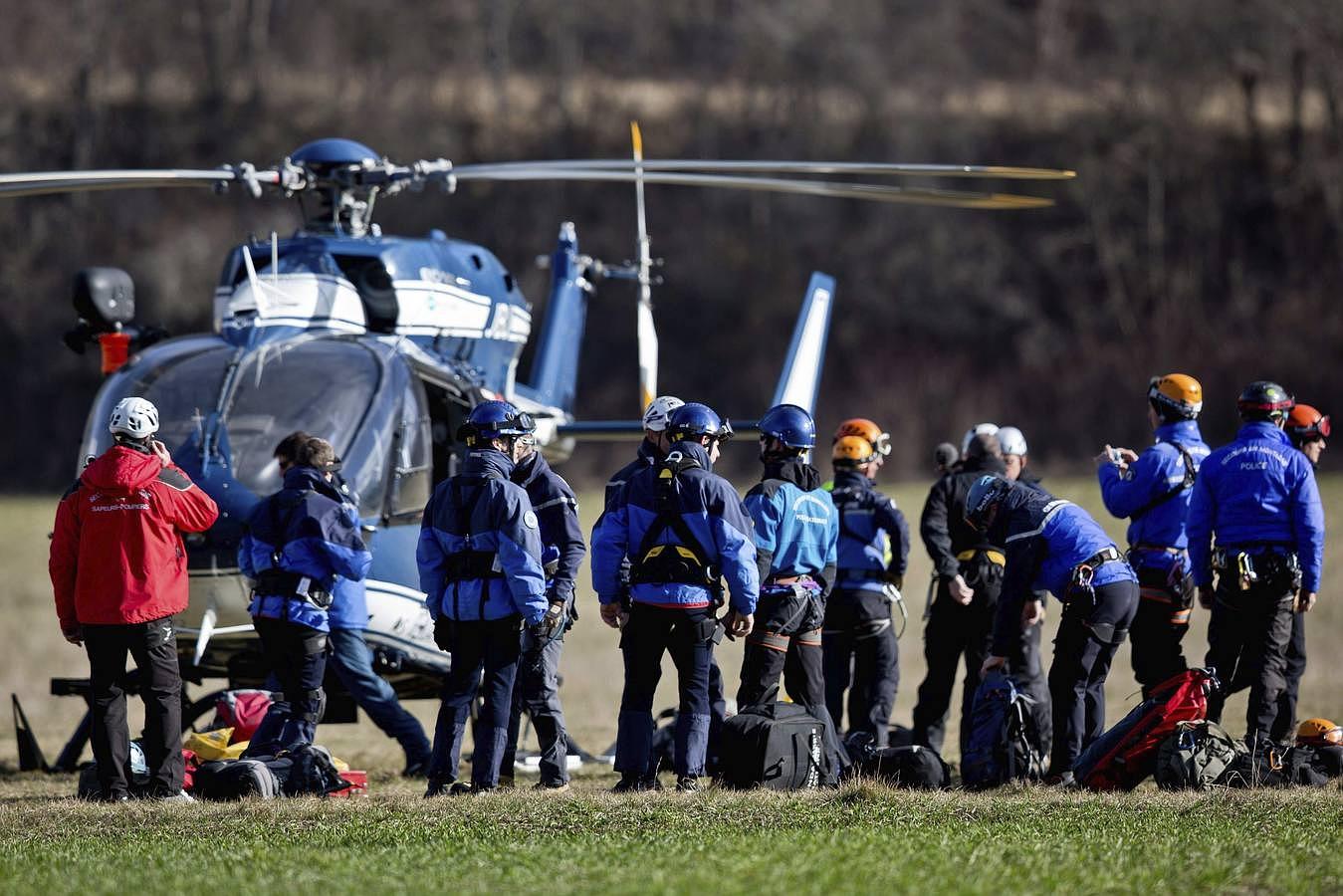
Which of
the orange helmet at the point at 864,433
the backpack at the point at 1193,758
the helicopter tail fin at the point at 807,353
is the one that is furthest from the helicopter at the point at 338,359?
the backpack at the point at 1193,758

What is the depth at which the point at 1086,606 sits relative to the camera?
8539 mm

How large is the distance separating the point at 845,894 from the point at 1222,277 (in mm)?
40054

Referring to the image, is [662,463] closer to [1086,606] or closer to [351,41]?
[1086,606]

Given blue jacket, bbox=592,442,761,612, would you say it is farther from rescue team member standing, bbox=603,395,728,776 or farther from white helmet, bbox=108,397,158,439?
white helmet, bbox=108,397,158,439

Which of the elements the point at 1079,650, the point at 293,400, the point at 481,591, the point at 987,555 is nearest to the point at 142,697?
the point at 481,591

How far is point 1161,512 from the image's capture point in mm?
9539

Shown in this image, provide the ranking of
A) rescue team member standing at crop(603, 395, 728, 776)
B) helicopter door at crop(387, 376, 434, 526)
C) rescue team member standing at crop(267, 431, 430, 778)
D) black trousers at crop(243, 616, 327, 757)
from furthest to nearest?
1. helicopter door at crop(387, 376, 434, 526)
2. rescue team member standing at crop(267, 431, 430, 778)
3. black trousers at crop(243, 616, 327, 757)
4. rescue team member standing at crop(603, 395, 728, 776)

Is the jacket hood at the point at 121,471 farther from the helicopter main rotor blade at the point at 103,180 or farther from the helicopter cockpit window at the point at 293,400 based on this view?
the helicopter main rotor blade at the point at 103,180

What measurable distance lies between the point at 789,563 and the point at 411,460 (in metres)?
2.93

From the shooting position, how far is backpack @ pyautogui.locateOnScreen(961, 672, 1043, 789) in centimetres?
868

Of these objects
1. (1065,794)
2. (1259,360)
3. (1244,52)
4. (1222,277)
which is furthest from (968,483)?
(1244,52)

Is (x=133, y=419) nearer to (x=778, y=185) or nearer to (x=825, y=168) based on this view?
(x=825, y=168)

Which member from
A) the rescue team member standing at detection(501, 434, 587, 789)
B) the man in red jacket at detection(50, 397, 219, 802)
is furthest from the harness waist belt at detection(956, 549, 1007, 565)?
the man in red jacket at detection(50, 397, 219, 802)

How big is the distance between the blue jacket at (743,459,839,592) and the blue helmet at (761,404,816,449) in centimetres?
10
